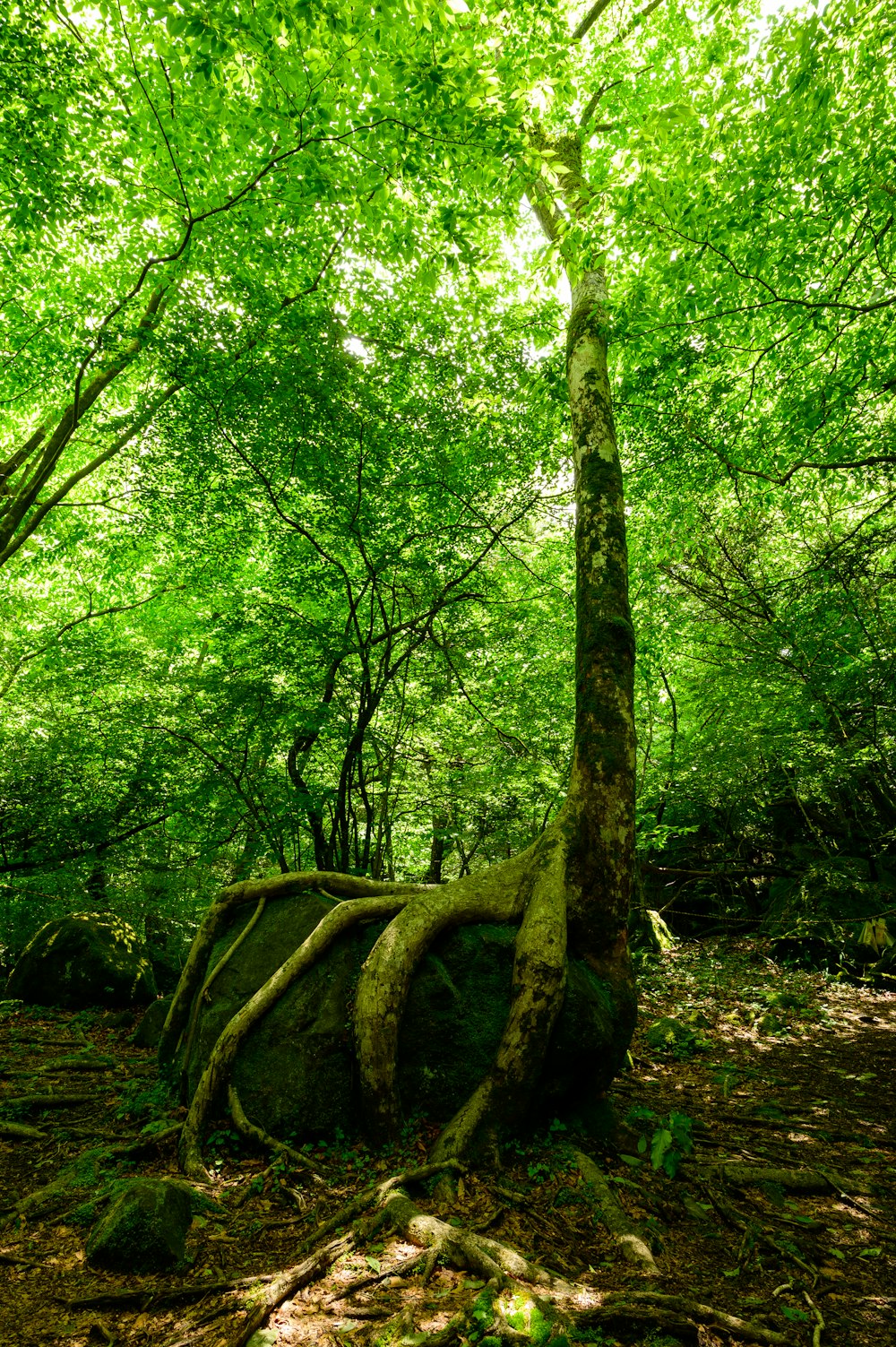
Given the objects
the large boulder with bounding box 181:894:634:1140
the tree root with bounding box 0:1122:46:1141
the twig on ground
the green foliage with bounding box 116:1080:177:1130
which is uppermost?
the large boulder with bounding box 181:894:634:1140

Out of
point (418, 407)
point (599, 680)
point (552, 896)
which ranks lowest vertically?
point (552, 896)

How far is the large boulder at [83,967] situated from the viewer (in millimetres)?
8195

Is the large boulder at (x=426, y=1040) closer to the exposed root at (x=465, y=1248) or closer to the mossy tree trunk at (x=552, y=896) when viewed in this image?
the mossy tree trunk at (x=552, y=896)

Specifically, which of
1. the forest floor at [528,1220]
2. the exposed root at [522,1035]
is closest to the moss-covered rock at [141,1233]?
the forest floor at [528,1220]

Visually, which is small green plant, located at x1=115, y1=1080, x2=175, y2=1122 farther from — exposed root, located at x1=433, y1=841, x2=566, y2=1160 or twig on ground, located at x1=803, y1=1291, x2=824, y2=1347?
twig on ground, located at x1=803, y1=1291, x2=824, y2=1347

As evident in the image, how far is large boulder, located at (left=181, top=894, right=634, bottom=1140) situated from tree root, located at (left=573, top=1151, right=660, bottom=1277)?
1.76 ft

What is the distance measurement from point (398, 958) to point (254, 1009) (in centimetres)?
114

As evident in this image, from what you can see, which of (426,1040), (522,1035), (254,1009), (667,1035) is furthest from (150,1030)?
(667,1035)

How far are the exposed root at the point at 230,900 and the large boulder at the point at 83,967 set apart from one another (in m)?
3.66

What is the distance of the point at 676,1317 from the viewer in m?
2.46

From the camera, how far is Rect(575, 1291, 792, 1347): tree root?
243 cm

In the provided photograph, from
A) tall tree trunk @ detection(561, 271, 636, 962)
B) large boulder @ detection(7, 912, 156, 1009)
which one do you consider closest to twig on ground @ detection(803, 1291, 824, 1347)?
tall tree trunk @ detection(561, 271, 636, 962)

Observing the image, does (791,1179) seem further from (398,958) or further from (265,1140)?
(265,1140)

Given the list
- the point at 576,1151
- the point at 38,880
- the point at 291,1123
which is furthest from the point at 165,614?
the point at 576,1151
